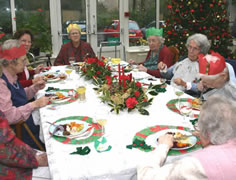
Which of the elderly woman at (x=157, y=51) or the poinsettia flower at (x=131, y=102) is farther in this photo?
the elderly woman at (x=157, y=51)

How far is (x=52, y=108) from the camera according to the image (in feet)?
6.13

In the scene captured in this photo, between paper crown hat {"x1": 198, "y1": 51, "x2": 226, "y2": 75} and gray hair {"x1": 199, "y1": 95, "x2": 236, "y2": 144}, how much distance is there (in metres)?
0.85

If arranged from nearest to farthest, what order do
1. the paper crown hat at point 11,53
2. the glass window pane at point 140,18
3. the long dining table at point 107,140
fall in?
the long dining table at point 107,140, the paper crown hat at point 11,53, the glass window pane at point 140,18

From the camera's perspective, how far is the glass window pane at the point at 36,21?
5117mm

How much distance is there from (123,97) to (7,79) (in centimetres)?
100

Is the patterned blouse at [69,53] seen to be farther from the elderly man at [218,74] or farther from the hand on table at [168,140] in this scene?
the hand on table at [168,140]

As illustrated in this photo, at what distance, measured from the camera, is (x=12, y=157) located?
1.36m

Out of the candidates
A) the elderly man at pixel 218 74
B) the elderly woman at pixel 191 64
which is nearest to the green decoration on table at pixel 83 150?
the elderly man at pixel 218 74

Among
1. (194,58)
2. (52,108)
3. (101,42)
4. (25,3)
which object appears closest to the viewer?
(52,108)

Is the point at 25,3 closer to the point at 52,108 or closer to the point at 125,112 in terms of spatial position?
the point at 52,108

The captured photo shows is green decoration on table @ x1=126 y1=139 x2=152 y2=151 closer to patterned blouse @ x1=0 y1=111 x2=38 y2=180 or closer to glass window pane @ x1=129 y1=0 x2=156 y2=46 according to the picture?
patterned blouse @ x1=0 y1=111 x2=38 y2=180

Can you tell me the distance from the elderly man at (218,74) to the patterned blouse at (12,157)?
1274 mm

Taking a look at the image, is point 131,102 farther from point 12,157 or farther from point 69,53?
point 69,53

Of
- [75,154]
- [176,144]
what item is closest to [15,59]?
[75,154]
